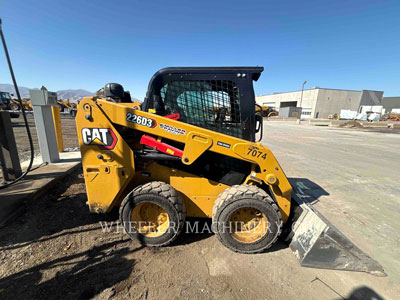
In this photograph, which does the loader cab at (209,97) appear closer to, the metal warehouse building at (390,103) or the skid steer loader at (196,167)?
the skid steer loader at (196,167)

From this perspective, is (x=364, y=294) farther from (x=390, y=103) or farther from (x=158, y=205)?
(x=390, y=103)

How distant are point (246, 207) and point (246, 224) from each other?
1.08 ft

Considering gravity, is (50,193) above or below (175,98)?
below

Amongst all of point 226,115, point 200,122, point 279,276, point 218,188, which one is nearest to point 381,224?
point 279,276

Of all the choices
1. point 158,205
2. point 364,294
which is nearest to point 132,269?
point 158,205

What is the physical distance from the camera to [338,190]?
4.37m

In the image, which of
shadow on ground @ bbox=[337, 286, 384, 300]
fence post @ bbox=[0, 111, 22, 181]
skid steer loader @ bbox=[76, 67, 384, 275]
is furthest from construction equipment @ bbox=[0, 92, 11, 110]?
shadow on ground @ bbox=[337, 286, 384, 300]

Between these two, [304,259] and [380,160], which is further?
[380,160]

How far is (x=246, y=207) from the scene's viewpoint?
238 centimetres

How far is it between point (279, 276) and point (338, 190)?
3357 mm

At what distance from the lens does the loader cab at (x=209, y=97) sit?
7.94ft

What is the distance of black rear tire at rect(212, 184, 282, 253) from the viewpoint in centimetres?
230

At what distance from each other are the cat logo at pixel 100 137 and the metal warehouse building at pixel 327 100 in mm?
55150

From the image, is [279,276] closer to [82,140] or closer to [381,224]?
[381,224]
